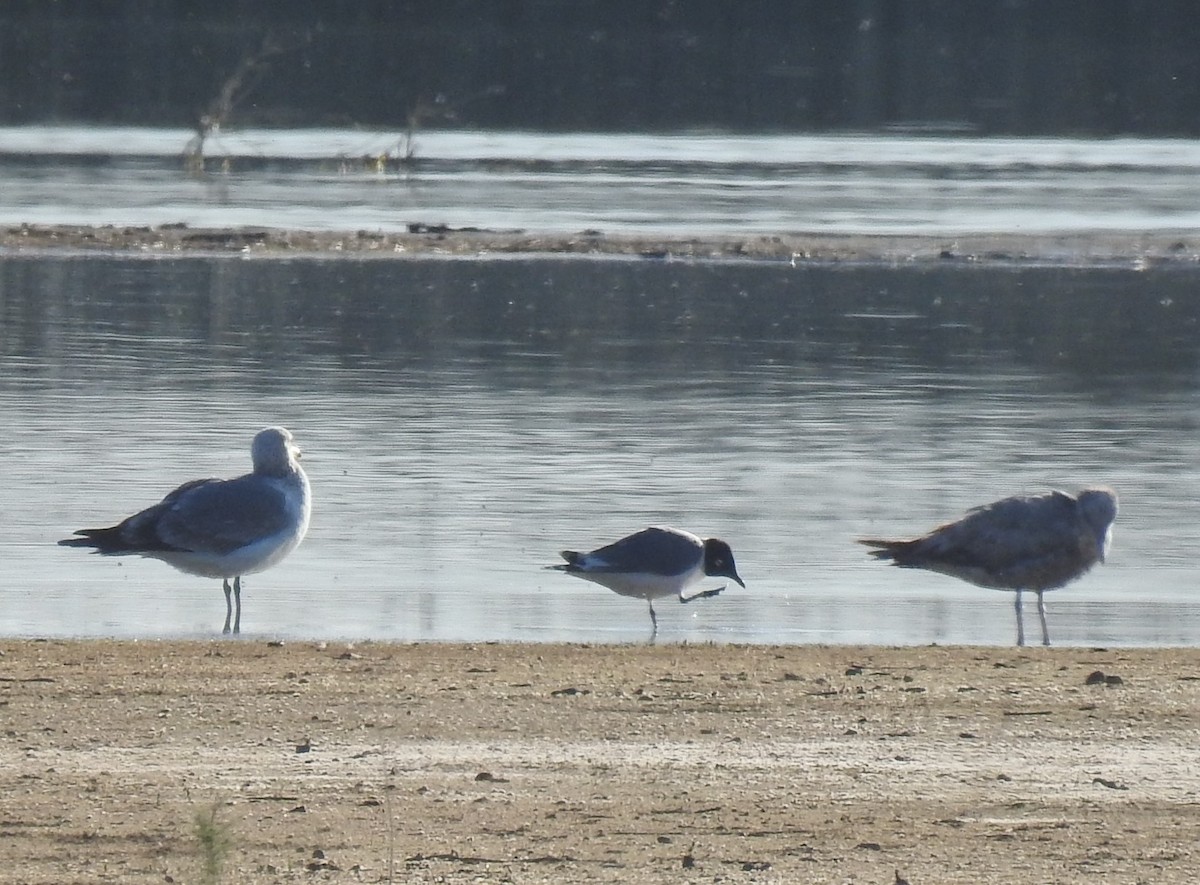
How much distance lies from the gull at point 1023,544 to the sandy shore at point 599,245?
16231 millimetres

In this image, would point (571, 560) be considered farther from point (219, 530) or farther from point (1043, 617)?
point (1043, 617)

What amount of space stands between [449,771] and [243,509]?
3.72 m

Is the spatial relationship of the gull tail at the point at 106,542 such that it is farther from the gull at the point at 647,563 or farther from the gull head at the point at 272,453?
the gull at the point at 647,563

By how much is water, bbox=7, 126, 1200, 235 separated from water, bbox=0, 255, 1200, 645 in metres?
3.90

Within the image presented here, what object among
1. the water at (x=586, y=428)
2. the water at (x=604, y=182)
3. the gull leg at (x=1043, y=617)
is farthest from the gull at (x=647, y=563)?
the water at (x=604, y=182)

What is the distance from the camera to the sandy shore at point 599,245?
27516mm

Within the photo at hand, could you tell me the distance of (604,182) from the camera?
118 ft

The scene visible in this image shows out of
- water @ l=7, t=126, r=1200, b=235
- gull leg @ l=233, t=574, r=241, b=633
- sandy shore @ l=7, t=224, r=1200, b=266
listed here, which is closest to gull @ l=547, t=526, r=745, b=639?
gull leg @ l=233, t=574, r=241, b=633

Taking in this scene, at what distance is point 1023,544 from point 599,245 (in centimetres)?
1693

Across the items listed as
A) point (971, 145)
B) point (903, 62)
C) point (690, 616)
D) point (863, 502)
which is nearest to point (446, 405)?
point (863, 502)

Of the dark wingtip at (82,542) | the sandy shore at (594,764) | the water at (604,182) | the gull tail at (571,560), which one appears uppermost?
the sandy shore at (594,764)

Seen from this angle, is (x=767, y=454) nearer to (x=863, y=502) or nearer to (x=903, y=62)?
(x=863, y=502)

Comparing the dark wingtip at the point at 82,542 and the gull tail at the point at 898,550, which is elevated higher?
the dark wingtip at the point at 82,542

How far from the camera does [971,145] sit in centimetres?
4434
